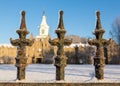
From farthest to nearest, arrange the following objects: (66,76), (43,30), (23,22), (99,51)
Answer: (43,30), (66,76), (23,22), (99,51)

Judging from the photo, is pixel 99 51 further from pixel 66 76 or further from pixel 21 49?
pixel 21 49

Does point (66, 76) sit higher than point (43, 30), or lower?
lower

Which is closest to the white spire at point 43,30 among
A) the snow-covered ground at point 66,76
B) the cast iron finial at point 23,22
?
the snow-covered ground at point 66,76

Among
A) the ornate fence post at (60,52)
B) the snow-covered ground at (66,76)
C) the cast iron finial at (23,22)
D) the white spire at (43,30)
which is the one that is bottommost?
the snow-covered ground at (66,76)

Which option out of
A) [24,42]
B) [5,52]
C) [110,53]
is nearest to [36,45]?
[5,52]

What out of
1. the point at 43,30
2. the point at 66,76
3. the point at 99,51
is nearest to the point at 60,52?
the point at 99,51

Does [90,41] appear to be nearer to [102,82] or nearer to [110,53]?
[102,82]

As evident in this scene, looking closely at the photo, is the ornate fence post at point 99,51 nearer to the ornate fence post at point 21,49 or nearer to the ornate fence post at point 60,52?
the ornate fence post at point 60,52

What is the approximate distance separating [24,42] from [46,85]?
194 cm

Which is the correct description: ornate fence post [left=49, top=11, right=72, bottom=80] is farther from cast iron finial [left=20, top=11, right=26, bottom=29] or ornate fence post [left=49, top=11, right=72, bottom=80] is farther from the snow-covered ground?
cast iron finial [left=20, top=11, right=26, bottom=29]

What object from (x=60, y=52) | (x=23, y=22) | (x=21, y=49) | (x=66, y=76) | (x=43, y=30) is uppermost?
(x=43, y=30)

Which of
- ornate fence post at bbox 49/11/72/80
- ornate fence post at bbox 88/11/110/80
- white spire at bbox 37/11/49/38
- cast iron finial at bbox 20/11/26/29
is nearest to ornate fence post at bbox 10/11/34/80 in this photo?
cast iron finial at bbox 20/11/26/29

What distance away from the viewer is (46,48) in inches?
4094

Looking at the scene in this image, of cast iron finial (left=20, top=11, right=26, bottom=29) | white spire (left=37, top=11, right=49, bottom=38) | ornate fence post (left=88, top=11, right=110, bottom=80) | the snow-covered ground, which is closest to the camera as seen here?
the snow-covered ground
